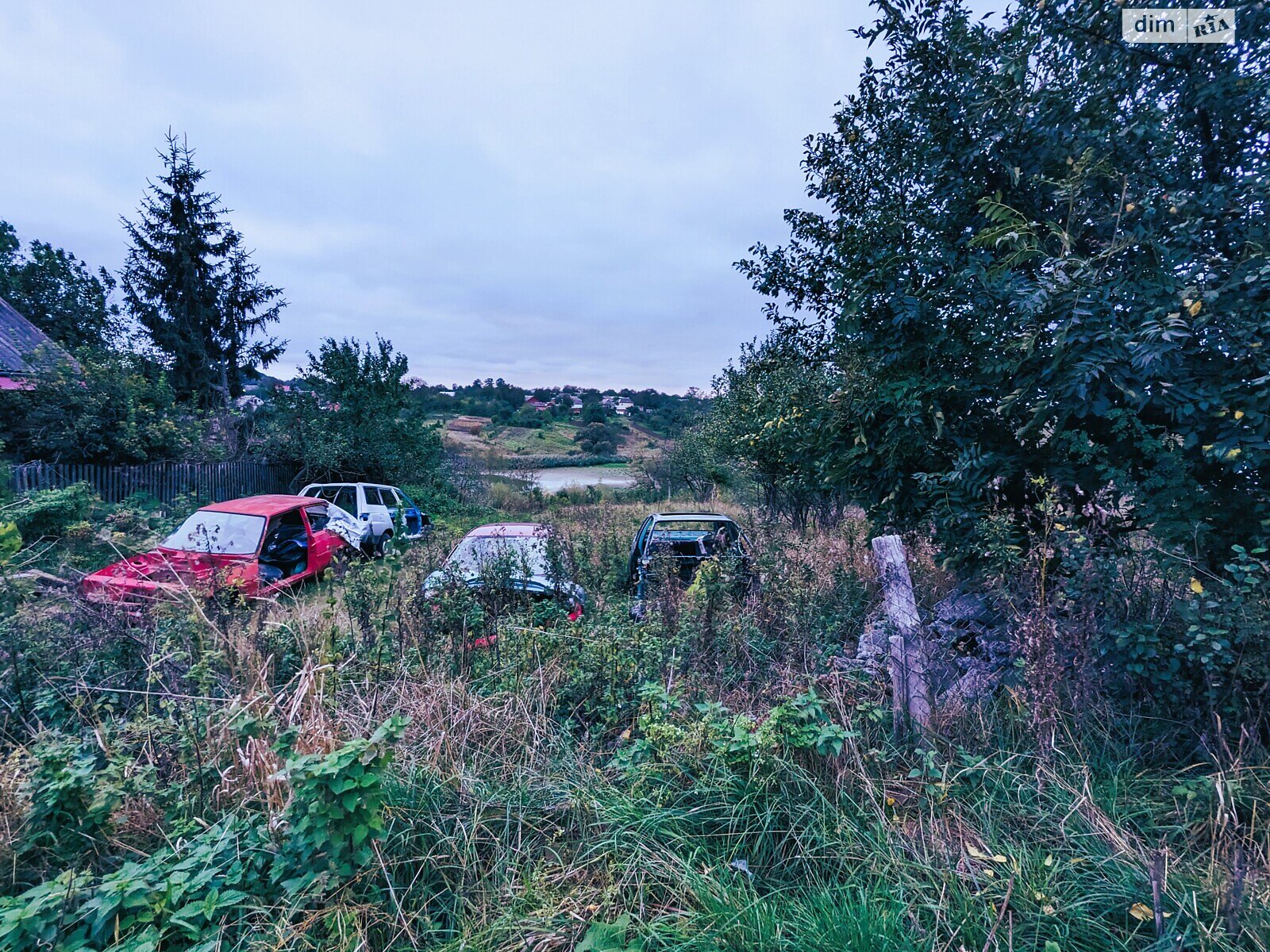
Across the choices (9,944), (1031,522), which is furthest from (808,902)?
(1031,522)

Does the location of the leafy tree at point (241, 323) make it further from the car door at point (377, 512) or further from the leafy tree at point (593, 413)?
the leafy tree at point (593, 413)

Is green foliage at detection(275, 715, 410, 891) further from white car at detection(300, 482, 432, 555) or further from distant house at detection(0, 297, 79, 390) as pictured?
distant house at detection(0, 297, 79, 390)

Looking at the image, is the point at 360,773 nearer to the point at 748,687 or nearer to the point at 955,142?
the point at 748,687

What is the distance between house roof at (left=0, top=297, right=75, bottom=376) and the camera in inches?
452

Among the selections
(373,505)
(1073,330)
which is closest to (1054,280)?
(1073,330)

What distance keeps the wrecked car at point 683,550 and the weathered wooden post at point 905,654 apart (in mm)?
1274

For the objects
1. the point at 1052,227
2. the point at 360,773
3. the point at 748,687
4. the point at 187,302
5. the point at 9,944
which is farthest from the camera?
the point at 187,302

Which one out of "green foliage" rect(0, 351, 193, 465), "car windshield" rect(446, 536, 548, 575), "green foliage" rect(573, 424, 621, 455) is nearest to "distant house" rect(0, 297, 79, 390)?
"green foliage" rect(0, 351, 193, 465)

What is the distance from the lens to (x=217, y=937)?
77.6 inches

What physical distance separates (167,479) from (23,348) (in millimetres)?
8545

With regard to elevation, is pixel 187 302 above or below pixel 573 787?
above

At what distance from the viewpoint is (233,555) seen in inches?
252

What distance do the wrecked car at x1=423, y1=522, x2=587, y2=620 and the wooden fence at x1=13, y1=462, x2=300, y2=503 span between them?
7757 mm

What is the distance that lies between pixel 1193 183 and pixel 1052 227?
3.35 ft
